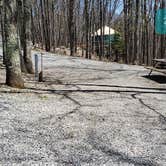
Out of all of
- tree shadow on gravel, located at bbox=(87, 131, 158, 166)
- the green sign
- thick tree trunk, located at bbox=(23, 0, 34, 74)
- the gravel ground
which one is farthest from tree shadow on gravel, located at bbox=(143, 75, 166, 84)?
tree shadow on gravel, located at bbox=(87, 131, 158, 166)

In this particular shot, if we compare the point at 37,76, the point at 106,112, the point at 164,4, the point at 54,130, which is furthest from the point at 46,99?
the point at 164,4

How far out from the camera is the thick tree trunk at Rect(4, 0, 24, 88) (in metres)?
8.66

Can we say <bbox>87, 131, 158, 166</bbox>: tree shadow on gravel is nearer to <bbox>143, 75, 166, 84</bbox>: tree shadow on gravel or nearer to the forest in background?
the forest in background

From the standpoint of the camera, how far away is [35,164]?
4.11 metres

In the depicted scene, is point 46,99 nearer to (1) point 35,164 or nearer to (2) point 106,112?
(2) point 106,112

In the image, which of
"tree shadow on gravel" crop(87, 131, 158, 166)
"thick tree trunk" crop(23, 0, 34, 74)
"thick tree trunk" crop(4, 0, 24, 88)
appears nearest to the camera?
"tree shadow on gravel" crop(87, 131, 158, 166)

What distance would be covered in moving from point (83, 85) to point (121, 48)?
29557 mm

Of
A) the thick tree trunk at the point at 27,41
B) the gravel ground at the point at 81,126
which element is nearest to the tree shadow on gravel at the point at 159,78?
the gravel ground at the point at 81,126

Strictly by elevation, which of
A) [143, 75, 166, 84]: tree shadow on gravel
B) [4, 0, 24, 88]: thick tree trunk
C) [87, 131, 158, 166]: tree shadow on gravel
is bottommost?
[87, 131, 158, 166]: tree shadow on gravel

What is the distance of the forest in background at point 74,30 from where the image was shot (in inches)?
347

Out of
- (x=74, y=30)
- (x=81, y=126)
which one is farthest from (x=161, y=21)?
(x=74, y=30)

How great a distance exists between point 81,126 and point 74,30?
27.6 meters

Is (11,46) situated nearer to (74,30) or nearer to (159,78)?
(159,78)

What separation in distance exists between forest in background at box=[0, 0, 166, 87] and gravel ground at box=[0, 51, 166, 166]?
4.39ft
